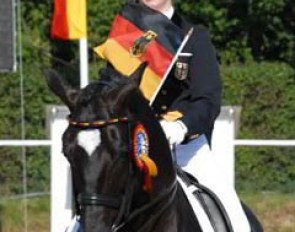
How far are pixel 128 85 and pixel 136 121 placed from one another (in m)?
0.20

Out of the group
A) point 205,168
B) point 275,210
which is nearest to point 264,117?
point 275,210

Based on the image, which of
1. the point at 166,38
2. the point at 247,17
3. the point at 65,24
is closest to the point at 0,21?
the point at 65,24

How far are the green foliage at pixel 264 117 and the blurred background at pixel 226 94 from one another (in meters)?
0.01

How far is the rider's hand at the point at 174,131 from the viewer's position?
18.7 ft

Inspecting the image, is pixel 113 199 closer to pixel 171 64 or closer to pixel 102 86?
pixel 102 86

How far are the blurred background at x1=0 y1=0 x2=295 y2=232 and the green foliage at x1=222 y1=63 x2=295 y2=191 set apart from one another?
0.01 metres

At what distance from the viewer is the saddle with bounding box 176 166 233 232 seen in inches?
235

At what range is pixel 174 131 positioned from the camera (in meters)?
5.73

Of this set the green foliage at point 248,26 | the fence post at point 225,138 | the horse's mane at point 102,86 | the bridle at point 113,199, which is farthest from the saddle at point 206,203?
the green foliage at point 248,26

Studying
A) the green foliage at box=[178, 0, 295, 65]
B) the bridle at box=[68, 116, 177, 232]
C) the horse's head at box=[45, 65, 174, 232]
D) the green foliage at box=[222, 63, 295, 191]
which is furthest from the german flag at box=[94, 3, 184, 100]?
the green foliage at box=[178, 0, 295, 65]

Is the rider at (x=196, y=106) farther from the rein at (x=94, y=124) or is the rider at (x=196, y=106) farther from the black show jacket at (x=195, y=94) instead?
the rein at (x=94, y=124)

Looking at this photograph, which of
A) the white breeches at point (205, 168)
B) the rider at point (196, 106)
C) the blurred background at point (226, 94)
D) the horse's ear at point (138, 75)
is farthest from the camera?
the blurred background at point (226, 94)

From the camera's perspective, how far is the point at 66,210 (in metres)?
10.5

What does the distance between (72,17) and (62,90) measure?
658 cm
